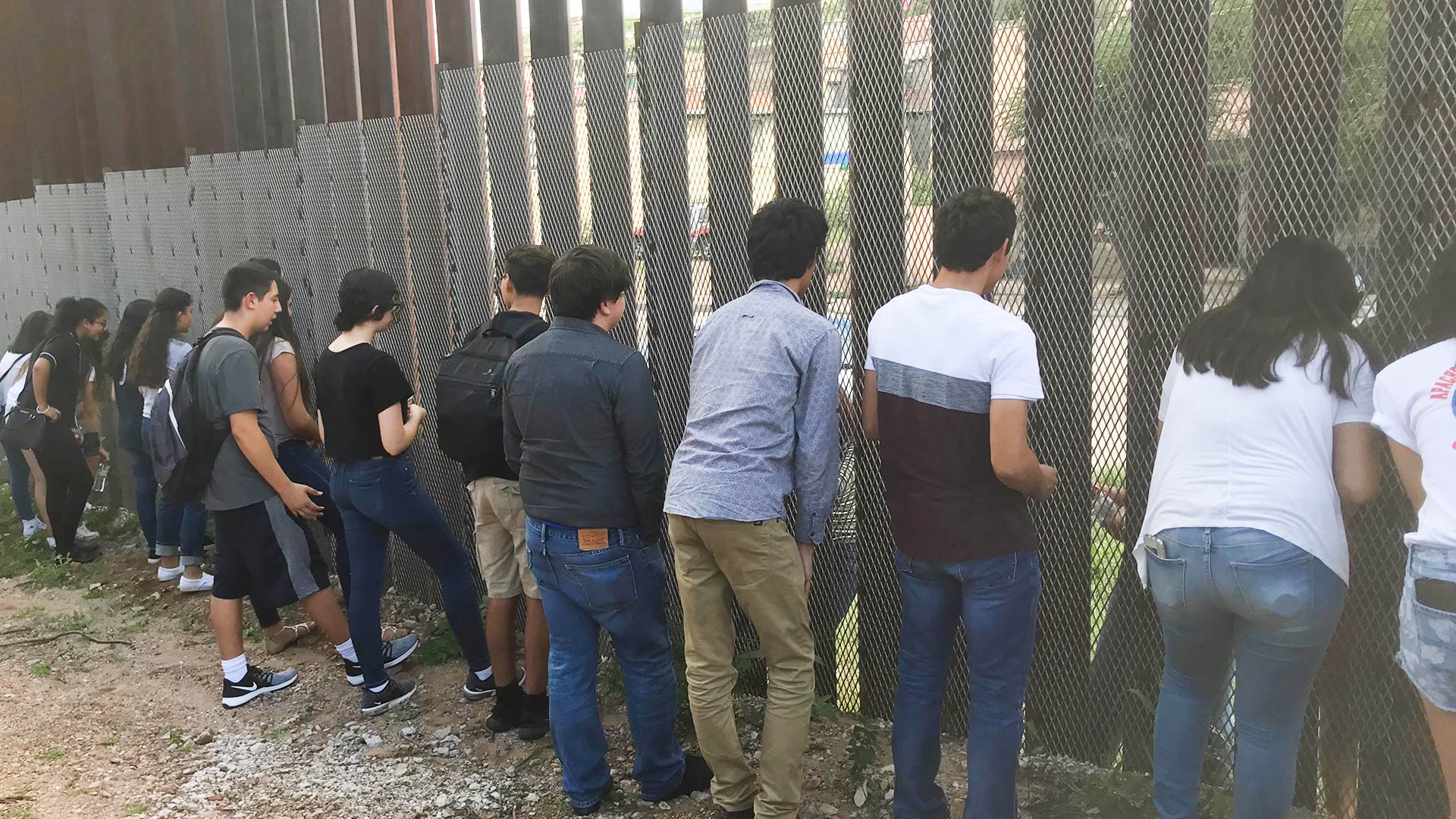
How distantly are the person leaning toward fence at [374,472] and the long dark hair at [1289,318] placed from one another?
2.69 meters

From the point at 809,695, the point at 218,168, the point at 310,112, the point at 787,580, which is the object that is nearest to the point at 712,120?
the point at 787,580

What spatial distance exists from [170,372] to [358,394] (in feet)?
8.24

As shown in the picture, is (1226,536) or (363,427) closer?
(1226,536)

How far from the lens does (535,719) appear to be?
3982 mm

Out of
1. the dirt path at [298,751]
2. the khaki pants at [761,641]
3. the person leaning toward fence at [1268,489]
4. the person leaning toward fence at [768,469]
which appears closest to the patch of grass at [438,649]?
the dirt path at [298,751]

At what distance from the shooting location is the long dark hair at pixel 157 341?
225 inches

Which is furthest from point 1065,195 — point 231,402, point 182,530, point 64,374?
point 64,374

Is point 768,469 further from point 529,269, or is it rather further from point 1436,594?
point 1436,594

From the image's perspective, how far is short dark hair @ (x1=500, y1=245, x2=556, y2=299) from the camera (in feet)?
12.2

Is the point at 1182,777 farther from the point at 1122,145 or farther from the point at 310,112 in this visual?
the point at 310,112

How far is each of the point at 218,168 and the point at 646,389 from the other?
4745 millimetres

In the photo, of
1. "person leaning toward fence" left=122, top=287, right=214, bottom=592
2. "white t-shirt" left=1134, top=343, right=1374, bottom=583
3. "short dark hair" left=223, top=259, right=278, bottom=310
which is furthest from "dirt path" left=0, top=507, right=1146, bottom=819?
"short dark hair" left=223, top=259, right=278, bottom=310

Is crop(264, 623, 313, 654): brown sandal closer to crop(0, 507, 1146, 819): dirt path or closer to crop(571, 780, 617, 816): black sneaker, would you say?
crop(0, 507, 1146, 819): dirt path

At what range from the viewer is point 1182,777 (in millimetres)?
2588
